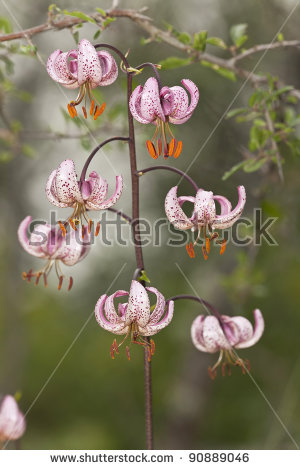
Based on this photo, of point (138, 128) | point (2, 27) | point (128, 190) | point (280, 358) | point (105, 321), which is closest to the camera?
point (105, 321)

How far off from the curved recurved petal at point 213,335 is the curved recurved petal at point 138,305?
28 cm

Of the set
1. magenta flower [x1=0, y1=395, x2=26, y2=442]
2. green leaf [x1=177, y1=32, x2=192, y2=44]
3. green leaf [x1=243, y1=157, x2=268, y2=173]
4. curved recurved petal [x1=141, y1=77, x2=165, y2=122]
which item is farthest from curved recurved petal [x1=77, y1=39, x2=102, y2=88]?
magenta flower [x1=0, y1=395, x2=26, y2=442]

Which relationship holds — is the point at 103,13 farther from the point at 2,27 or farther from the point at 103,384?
the point at 103,384

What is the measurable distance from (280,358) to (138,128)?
2.22 m

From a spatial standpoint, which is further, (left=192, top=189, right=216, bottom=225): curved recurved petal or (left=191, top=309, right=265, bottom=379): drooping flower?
(left=191, top=309, right=265, bottom=379): drooping flower

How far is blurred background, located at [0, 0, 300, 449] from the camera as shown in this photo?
2.35 meters

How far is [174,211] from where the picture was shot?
1.18 meters

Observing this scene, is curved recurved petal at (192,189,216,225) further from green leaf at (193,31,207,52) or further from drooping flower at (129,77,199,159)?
green leaf at (193,31,207,52)

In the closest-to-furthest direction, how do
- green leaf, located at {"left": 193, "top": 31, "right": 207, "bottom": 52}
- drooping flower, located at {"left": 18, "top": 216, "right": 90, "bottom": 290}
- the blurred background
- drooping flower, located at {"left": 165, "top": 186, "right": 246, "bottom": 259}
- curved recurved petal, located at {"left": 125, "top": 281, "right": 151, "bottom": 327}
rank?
curved recurved petal, located at {"left": 125, "top": 281, "right": 151, "bottom": 327}
drooping flower, located at {"left": 165, "top": 186, "right": 246, "bottom": 259}
drooping flower, located at {"left": 18, "top": 216, "right": 90, "bottom": 290}
green leaf, located at {"left": 193, "top": 31, "right": 207, "bottom": 52}
the blurred background

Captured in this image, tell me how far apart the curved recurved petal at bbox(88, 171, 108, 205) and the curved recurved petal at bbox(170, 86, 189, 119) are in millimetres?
212

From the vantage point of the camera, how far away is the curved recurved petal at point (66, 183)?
1.14 meters
